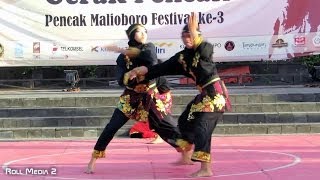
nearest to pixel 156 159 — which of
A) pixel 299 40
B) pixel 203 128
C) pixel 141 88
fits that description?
pixel 141 88

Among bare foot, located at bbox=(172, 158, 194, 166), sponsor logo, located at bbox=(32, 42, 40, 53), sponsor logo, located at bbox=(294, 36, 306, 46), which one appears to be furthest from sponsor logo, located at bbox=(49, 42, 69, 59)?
bare foot, located at bbox=(172, 158, 194, 166)

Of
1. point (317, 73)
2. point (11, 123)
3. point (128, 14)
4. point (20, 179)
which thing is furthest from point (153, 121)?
point (317, 73)

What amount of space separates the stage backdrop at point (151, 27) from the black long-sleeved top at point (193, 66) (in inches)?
207

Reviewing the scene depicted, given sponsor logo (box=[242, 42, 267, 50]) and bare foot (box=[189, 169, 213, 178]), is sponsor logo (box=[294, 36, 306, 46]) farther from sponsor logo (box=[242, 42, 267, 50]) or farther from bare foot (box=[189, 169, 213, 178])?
bare foot (box=[189, 169, 213, 178])

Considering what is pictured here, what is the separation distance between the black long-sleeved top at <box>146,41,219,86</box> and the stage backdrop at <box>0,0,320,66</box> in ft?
17.3

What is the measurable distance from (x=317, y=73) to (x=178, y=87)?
12.1 ft

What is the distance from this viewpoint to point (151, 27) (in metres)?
11.2

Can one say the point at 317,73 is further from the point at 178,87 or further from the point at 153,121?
the point at 153,121

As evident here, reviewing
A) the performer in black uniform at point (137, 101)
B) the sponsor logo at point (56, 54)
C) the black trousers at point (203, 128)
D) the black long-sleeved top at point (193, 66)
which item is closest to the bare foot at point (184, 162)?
the performer in black uniform at point (137, 101)

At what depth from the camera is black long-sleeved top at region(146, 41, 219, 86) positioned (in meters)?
5.78

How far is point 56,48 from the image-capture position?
444 inches

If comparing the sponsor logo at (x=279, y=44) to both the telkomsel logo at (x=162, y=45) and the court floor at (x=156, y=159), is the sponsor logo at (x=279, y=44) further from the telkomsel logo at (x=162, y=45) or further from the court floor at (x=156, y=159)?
the court floor at (x=156, y=159)

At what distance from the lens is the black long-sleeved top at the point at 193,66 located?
19.0 feet

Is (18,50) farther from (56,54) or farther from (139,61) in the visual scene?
(139,61)
